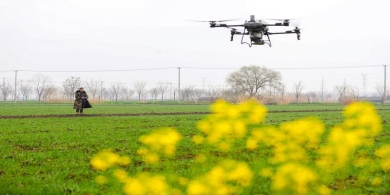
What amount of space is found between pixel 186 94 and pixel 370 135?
118 meters

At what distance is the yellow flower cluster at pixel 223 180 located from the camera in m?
8.83

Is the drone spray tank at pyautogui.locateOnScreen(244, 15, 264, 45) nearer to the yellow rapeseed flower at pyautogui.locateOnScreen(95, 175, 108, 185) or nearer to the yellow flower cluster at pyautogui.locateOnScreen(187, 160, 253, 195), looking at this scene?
the yellow flower cluster at pyautogui.locateOnScreen(187, 160, 253, 195)

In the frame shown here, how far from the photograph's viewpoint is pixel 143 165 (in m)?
11.5

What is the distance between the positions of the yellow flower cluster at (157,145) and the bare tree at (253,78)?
3823 inches

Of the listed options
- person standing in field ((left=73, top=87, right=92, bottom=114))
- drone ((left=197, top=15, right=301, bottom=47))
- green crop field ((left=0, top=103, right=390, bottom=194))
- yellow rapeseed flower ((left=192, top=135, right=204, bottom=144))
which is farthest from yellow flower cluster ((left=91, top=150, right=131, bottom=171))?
person standing in field ((left=73, top=87, right=92, bottom=114))

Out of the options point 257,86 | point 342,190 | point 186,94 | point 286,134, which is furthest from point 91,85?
point 342,190

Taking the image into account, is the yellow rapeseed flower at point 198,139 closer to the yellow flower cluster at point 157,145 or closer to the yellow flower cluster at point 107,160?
the yellow flower cluster at point 157,145

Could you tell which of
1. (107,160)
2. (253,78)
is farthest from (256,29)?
(253,78)

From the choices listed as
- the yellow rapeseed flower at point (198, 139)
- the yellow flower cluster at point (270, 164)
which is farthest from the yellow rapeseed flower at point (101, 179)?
the yellow rapeseed flower at point (198, 139)

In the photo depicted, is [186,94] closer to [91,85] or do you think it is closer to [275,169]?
[91,85]

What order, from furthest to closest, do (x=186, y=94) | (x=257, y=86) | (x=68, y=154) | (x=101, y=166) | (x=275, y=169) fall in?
(x=186, y=94)
(x=257, y=86)
(x=68, y=154)
(x=101, y=166)
(x=275, y=169)

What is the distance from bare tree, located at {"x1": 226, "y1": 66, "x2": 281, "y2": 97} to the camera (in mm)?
115375

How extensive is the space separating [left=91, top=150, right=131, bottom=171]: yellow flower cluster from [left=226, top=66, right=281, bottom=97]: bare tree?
103m

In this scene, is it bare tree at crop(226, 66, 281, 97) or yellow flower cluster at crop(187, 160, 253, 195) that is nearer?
yellow flower cluster at crop(187, 160, 253, 195)
